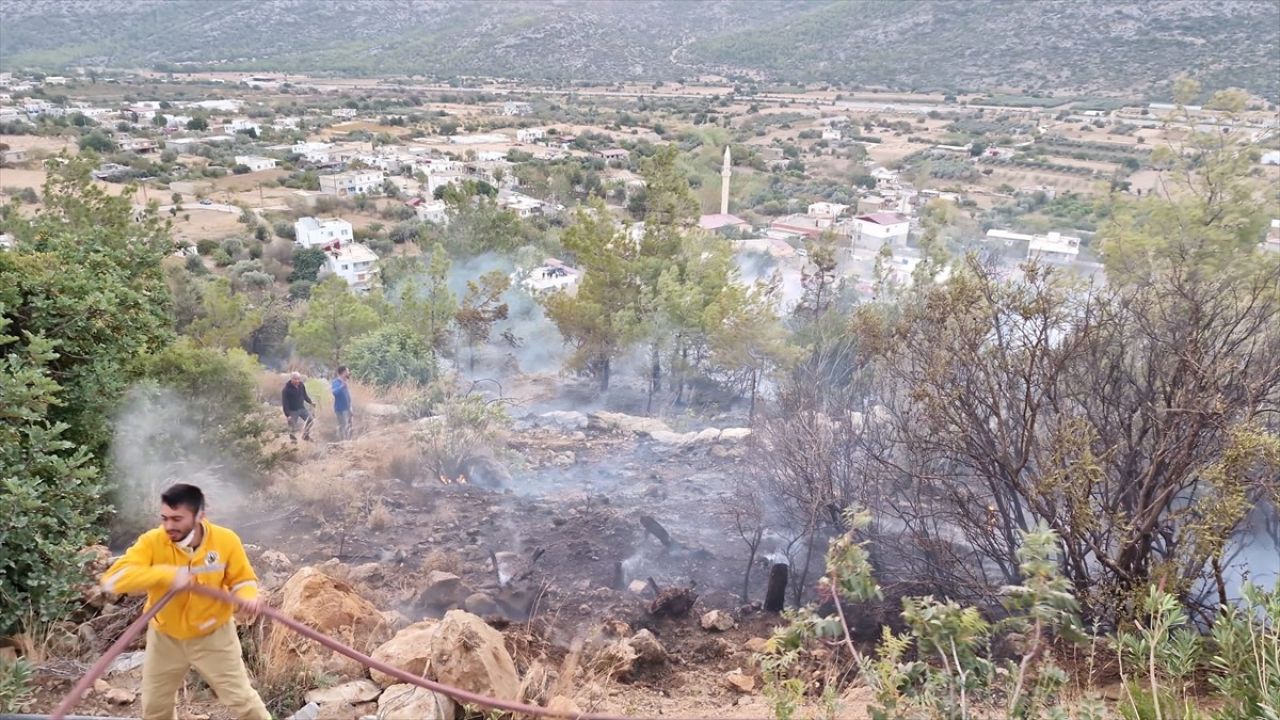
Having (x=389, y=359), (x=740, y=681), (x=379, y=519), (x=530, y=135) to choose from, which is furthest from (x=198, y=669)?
(x=530, y=135)

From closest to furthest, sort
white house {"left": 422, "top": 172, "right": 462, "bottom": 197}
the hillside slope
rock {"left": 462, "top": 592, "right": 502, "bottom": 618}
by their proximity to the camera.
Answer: rock {"left": 462, "top": 592, "right": 502, "bottom": 618} < white house {"left": 422, "top": 172, "right": 462, "bottom": 197} < the hillside slope

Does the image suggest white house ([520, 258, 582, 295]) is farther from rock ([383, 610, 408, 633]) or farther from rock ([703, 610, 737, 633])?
rock ([383, 610, 408, 633])

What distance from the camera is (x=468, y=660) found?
14.4 feet

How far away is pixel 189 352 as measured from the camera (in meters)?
7.57

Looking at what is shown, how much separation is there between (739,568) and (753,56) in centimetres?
7673

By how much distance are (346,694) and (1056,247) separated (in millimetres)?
25787

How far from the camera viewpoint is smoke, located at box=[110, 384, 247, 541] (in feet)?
21.4

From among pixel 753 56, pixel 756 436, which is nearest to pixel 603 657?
pixel 756 436

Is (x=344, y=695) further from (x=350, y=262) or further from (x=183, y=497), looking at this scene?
(x=350, y=262)

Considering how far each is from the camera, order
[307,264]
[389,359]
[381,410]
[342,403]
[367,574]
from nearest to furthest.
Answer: [367,574] < [342,403] < [381,410] < [389,359] < [307,264]

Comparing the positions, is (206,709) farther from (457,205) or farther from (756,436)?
(457,205)

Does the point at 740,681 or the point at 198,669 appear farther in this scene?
the point at 740,681

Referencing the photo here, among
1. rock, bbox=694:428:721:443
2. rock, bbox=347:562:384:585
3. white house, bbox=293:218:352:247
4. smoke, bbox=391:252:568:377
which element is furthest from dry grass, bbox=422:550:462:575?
white house, bbox=293:218:352:247

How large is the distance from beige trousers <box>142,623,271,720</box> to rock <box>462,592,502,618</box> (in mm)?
2851
